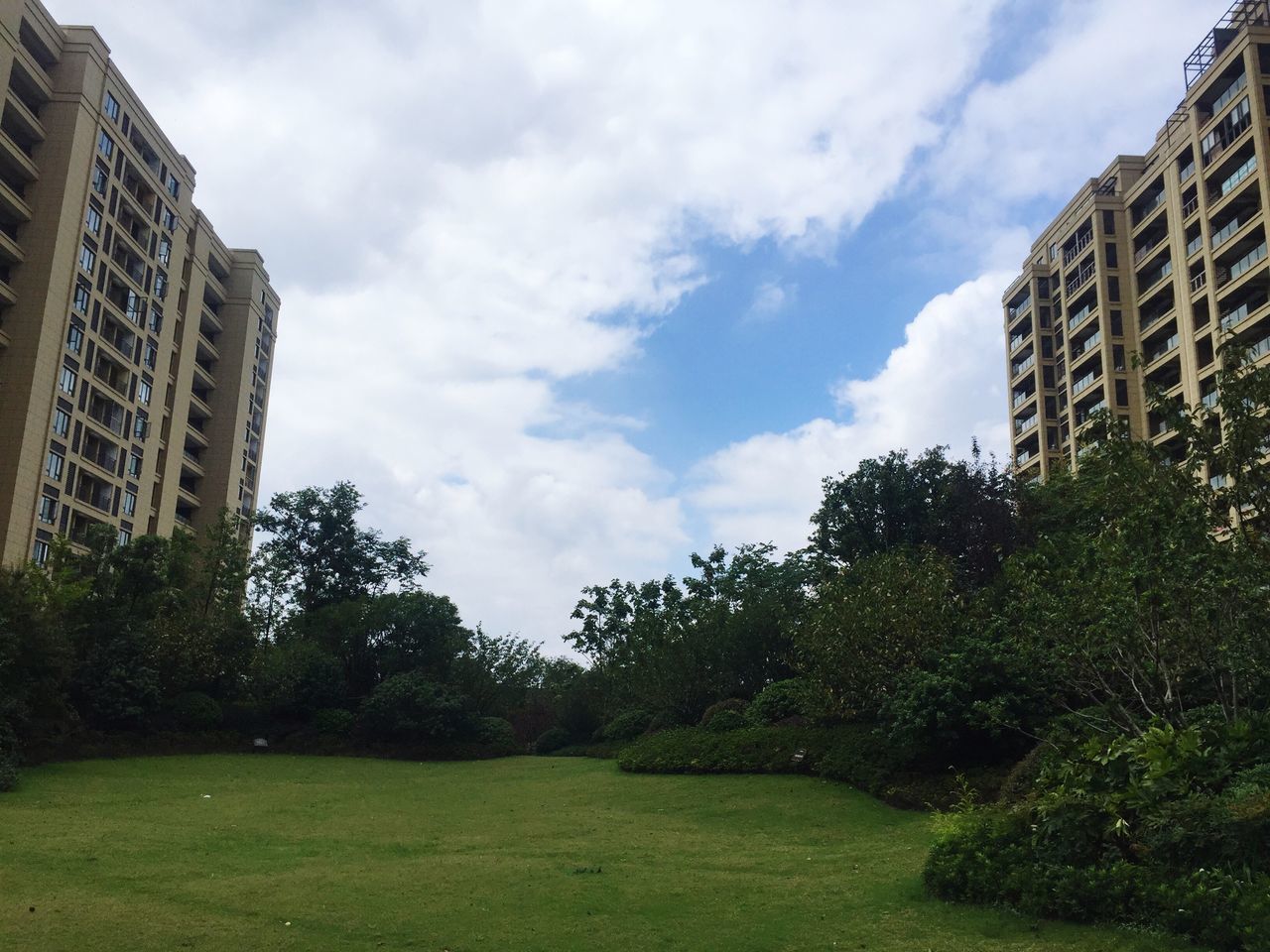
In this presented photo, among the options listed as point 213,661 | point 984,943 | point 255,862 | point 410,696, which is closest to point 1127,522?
point 984,943

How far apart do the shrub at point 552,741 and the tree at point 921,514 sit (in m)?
11.7

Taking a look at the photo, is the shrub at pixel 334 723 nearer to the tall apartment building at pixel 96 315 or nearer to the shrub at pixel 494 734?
the shrub at pixel 494 734

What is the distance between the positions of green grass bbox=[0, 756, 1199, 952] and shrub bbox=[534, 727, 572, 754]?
13808 millimetres

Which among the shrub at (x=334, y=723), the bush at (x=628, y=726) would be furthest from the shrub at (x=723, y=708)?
the shrub at (x=334, y=723)

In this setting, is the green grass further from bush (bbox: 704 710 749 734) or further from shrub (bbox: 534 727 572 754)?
shrub (bbox: 534 727 572 754)

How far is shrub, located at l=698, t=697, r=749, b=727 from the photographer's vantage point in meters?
28.8

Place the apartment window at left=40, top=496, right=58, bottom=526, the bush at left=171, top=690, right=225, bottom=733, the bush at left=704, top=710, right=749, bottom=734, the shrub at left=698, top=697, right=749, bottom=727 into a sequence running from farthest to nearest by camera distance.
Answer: the apartment window at left=40, top=496, right=58, bottom=526 → the bush at left=171, top=690, right=225, bottom=733 → the shrub at left=698, top=697, right=749, bottom=727 → the bush at left=704, top=710, right=749, bottom=734

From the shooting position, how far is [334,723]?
31703 mm

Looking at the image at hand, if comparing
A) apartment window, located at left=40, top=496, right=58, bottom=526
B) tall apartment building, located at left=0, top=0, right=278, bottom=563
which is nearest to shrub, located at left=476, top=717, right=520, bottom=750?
tall apartment building, located at left=0, top=0, right=278, bottom=563

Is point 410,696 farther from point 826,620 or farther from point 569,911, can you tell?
point 569,911

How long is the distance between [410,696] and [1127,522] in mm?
23724

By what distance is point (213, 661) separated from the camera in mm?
31844

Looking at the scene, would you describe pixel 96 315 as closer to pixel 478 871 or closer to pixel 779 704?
pixel 779 704

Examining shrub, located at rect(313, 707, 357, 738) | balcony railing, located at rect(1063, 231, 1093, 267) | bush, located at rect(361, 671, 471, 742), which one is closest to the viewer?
bush, located at rect(361, 671, 471, 742)
